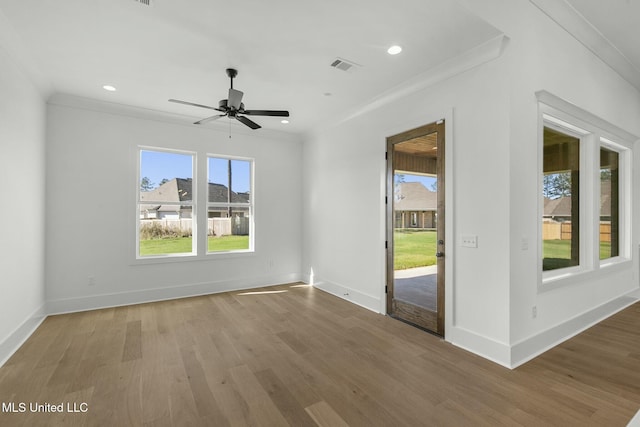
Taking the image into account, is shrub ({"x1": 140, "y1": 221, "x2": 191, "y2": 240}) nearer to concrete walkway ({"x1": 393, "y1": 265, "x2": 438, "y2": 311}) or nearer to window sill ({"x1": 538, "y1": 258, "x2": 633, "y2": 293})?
concrete walkway ({"x1": 393, "y1": 265, "x2": 438, "y2": 311})

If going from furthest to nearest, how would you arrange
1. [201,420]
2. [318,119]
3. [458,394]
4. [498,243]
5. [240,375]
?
[318,119] → [498,243] → [240,375] → [458,394] → [201,420]

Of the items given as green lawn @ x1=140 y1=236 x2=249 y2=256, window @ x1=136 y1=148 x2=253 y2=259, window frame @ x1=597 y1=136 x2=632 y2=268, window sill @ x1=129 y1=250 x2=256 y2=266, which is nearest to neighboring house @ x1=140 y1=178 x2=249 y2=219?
window @ x1=136 y1=148 x2=253 y2=259

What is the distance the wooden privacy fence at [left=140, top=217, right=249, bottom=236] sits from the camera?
4.79 meters

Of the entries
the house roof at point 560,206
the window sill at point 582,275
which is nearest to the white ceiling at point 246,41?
the house roof at point 560,206

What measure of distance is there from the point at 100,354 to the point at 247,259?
2784mm

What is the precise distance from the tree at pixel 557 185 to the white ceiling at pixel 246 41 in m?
1.57

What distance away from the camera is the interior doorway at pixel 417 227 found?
3.23 m

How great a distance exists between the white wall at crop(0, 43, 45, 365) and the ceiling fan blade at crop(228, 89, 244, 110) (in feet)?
6.69

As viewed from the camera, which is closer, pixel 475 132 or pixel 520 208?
pixel 520 208

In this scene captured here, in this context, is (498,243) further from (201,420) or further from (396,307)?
(201,420)

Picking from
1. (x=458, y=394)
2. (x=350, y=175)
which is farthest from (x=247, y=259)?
(x=458, y=394)

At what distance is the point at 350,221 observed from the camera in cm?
461

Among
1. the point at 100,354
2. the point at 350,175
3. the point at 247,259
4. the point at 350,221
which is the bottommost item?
the point at 100,354

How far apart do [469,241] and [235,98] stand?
2868mm
